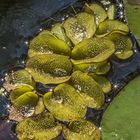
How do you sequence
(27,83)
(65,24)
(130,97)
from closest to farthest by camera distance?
(130,97) < (27,83) < (65,24)

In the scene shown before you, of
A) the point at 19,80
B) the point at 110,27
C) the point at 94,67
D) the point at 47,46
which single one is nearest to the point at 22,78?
the point at 19,80

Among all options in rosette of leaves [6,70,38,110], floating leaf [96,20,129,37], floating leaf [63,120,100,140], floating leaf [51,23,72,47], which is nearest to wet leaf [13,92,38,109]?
rosette of leaves [6,70,38,110]

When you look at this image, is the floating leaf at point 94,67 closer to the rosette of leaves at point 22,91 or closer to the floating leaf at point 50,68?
the floating leaf at point 50,68

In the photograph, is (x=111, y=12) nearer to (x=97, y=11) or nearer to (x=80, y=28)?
(x=97, y=11)

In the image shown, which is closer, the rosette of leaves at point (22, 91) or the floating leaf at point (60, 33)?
the rosette of leaves at point (22, 91)

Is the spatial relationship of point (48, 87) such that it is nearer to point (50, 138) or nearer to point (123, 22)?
point (50, 138)

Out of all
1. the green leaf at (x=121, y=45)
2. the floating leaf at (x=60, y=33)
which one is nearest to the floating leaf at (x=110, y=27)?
the green leaf at (x=121, y=45)

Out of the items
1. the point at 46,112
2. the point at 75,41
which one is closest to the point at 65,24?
the point at 75,41

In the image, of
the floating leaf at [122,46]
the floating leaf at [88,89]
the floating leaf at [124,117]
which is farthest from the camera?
the floating leaf at [122,46]
